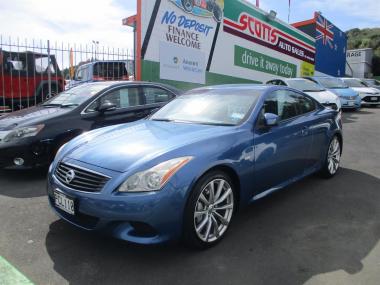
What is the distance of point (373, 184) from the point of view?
5.21m

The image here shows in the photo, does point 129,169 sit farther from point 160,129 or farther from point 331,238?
point 331,238

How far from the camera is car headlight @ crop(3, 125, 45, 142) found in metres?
5.20

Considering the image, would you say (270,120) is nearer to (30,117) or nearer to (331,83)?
(30,117)

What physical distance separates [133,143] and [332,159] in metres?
3.35

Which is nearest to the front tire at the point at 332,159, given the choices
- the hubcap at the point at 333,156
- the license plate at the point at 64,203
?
the hubcap at the point at 333,156

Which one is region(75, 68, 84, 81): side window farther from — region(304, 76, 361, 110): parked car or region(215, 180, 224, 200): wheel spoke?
region(215, 180, 224, 200): wheel spoke

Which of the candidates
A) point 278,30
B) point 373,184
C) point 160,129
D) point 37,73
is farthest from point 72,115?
point 278,30

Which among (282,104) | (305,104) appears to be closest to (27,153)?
(282,104)

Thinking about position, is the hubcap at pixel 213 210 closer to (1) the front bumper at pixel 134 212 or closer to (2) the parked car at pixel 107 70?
(1) the front bumper at pixel 134 212

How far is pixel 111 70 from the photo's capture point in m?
12.8

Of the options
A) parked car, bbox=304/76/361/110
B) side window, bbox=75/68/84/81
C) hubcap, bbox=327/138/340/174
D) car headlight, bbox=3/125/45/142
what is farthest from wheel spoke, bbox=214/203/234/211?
parked car, bbox=304/76/361/110

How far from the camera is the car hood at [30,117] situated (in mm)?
5371

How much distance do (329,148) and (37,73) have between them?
977 cm

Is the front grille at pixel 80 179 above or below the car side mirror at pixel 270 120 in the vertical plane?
below
